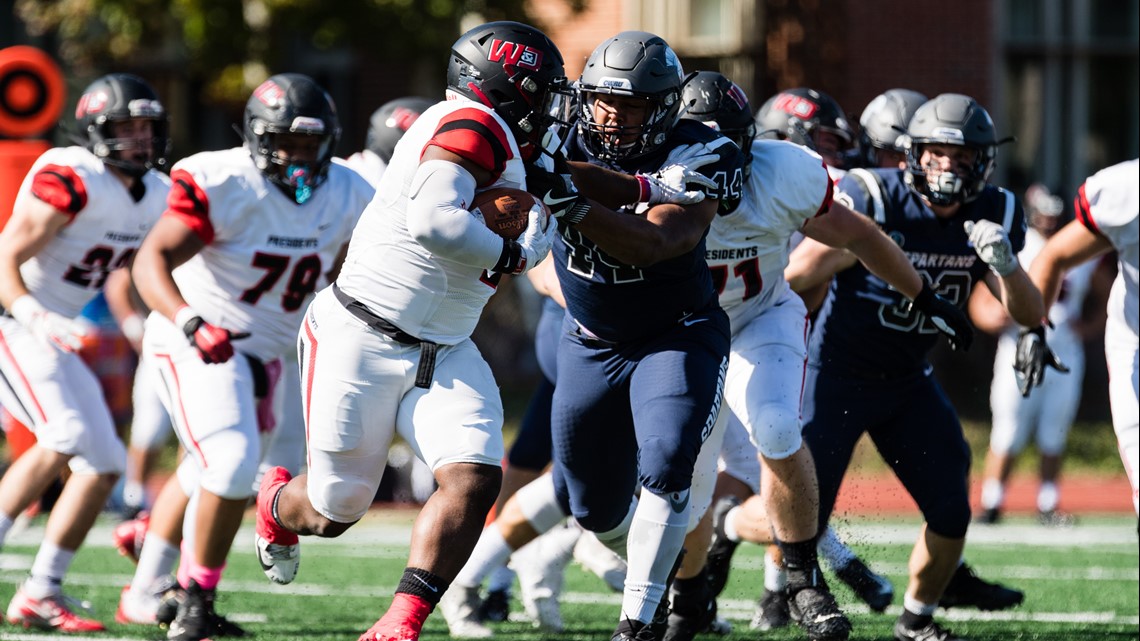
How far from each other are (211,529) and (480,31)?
206 centimetres

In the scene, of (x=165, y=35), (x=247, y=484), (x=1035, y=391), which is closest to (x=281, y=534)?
(x=247, y=484)

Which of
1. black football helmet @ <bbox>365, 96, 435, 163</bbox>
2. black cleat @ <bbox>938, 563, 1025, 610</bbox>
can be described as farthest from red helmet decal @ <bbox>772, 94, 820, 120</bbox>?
black cleat @ <bbox>938, 563, 1025, 610</bbox>

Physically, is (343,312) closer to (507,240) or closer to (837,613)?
(507,240)

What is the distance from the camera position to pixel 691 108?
5410mm

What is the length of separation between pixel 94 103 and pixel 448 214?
2.76 metres

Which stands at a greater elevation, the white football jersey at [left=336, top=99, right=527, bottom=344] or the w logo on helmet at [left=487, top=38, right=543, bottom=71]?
the w logo on helmet at [left=487, top=38, right=543, bottom=71]

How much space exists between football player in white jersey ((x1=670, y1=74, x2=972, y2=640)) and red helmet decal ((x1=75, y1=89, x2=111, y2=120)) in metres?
2.39

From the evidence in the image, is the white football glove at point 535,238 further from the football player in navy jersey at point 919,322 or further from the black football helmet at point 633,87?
the football player in navy jersey at point 919,322

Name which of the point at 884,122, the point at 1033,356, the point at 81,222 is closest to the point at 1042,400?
the point at 884,122

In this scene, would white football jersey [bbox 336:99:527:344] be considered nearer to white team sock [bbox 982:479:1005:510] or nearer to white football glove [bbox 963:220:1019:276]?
white football glove [bbox 963:220:1019:276]

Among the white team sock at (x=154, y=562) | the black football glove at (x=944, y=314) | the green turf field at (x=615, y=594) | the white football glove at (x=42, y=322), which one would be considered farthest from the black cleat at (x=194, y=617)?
the black football glove at (x=944, y=314)

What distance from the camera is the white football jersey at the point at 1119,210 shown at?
5.33 meters

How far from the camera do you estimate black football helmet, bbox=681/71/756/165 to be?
5.34m

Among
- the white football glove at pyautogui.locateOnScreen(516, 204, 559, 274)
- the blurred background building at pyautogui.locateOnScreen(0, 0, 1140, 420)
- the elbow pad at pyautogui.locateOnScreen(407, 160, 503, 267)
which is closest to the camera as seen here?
the elbow pad at pyautogui.locateOnScreen(407, 160, 503, 267)
